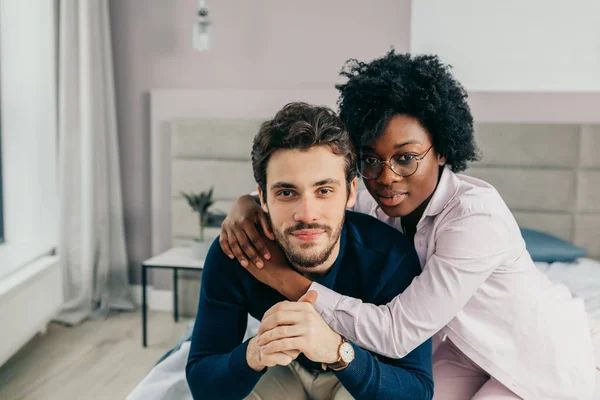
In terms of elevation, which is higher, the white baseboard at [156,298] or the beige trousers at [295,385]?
the beige trousers at [295,385]

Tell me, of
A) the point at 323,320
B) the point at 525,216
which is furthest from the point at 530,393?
the point at 525,216

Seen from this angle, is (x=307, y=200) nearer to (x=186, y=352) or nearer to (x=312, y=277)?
(x=312, y=277)

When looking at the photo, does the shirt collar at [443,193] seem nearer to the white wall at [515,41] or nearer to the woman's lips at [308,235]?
the woman's lips at [308,235]

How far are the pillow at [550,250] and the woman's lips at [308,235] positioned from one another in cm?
175

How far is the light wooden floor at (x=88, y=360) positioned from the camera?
2.35 m

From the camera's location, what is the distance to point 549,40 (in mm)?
2979

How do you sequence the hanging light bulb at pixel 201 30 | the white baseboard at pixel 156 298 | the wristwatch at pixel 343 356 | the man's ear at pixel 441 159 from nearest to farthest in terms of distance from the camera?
the wristwatch at pixel 343 356, the man's ear at pixel 441 159, the hanging light bulb at pixel 201 30, the white baseboard at pixel 156 298

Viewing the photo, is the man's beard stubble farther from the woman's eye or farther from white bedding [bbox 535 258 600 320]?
white bedding [bbox 535 258 600 320]

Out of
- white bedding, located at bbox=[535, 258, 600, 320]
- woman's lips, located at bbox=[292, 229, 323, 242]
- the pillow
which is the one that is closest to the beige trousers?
woman's lips, located at bbox=[292, 229, 323, 242]

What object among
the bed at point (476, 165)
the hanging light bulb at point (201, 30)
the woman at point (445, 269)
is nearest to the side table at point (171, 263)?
the bed at point (476, 165)

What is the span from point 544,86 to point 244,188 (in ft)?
5.87

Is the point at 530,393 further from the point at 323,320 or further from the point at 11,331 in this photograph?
the point at 11,331

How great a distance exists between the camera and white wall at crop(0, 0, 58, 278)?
2.82m

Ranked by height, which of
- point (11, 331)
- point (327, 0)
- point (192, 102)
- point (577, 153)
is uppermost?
point (327, 0)
